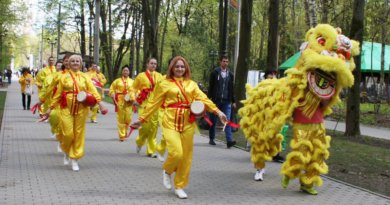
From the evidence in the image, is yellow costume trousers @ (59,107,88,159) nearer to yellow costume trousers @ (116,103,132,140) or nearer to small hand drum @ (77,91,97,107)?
small hand drum @ (77,91,97,107)

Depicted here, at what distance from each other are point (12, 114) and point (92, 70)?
3.35 metres

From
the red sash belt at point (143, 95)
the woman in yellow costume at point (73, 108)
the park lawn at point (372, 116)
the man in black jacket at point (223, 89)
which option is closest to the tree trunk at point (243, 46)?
the park lawn at point (372, 116)

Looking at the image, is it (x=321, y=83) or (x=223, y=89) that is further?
(x=223, y=89)

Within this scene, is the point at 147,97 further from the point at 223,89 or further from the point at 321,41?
the point at 321,41

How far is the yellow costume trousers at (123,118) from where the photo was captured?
13.4 metres

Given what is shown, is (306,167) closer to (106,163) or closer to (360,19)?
(106,163)

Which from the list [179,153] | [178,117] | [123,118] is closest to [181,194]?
[179,153]

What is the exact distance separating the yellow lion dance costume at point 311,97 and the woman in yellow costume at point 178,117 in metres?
1.02

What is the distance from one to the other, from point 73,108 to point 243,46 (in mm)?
8891

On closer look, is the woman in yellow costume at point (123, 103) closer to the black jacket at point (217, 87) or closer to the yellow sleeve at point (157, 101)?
the black jacket at point (217, 87)

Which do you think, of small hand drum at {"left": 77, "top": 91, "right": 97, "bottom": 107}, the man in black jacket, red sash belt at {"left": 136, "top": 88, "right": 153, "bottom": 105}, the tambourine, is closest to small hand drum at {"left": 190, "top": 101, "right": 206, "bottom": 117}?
the tambourine

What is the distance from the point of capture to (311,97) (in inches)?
298

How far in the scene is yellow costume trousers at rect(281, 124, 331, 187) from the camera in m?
7.55

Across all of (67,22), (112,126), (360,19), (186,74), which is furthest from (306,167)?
(67,22)
